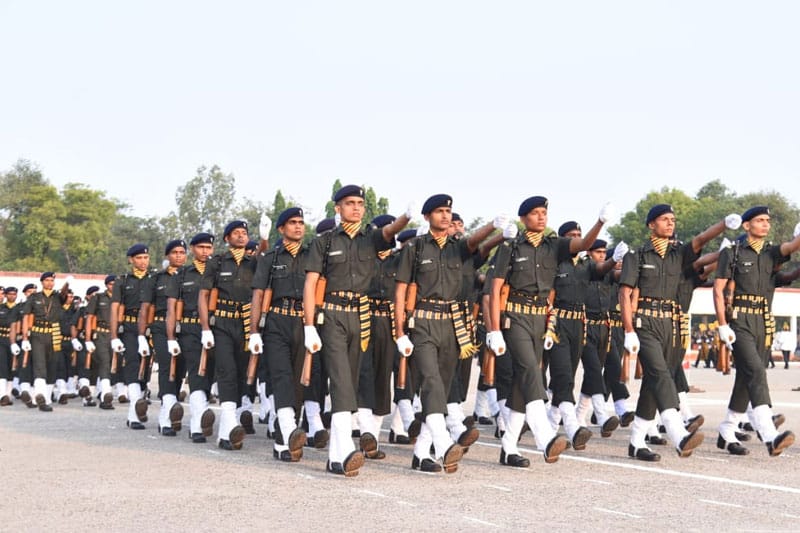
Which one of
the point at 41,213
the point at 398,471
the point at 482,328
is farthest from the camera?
the point at 41,213

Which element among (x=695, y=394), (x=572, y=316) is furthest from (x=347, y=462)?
(x=695, y=394)

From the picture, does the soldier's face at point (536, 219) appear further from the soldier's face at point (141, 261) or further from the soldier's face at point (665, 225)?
the soldier's face at point (141, 261)

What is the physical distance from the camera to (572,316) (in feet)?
41.4

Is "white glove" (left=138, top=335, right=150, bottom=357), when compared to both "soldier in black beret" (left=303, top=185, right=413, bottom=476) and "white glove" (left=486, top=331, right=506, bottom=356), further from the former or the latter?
"white glove" (left=486, top=331, right=506, bottom=356)

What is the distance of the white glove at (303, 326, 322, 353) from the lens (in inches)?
392

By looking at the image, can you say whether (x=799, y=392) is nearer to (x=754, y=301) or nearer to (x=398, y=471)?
(x=754, y=301)

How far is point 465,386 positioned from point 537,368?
3.83 m

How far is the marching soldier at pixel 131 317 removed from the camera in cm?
1515

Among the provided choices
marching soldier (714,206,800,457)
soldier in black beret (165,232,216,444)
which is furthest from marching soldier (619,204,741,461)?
soldier in black beret (165,232,216,444)

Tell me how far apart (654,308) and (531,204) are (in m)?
1.75

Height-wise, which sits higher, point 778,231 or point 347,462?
point 778,231

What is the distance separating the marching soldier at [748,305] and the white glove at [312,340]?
13.1ft

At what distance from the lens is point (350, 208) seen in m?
10.2

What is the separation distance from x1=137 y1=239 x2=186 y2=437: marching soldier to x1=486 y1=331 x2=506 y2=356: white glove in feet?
15.3
